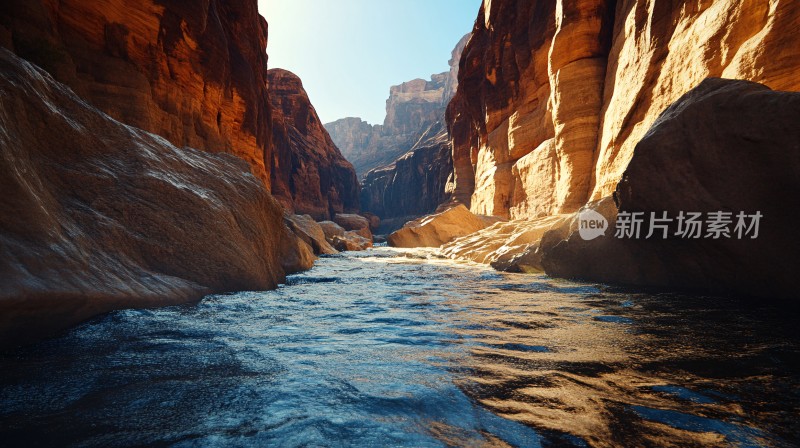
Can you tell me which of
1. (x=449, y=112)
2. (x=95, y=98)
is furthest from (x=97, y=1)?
(x=449, y=112)

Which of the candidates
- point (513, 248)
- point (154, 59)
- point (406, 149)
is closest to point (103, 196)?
point (513, 248)

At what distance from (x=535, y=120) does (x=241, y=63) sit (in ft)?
52.8

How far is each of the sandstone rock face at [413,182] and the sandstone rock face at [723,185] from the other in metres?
50.4

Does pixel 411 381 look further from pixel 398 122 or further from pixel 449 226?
pixel 398 122

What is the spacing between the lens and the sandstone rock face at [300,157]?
1469 inches

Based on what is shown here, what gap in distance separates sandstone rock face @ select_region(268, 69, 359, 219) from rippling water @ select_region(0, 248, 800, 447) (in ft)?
109

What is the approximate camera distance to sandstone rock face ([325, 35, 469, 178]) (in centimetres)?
11331

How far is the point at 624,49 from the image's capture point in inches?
463

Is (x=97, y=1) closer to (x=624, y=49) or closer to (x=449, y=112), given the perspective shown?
(x=624, y=49)

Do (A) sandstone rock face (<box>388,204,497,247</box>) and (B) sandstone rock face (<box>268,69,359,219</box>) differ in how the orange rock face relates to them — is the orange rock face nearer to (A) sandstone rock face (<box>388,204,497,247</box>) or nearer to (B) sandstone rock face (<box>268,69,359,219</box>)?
(A) sandstone rock face (<box>388,204,497,247</box>)

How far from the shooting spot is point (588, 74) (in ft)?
46.4

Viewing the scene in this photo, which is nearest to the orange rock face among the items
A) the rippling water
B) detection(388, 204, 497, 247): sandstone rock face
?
the rippling water

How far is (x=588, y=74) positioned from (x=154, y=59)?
16113mm

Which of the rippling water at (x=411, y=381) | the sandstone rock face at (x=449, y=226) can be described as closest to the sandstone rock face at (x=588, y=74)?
the sandstone rock face at (x=449, y=226)
